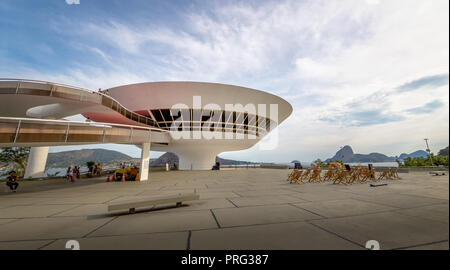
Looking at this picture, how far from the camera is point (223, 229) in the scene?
10.5ft

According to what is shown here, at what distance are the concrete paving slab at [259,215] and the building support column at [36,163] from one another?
24.9m

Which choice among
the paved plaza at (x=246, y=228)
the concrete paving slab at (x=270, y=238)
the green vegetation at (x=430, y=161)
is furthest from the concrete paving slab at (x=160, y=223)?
the green vegetation at (x=430, y=161)

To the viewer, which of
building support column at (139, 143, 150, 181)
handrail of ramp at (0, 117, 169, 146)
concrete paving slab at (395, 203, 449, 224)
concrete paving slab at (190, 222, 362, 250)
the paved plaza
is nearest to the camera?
concrete paving slab at (190, 222, 362, 250)

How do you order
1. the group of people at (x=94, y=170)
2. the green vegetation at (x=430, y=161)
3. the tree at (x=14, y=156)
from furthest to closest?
1. the green vegetation at (x=430, y=161)
2. the tree at (x=14, y=156)
3. the group of people at (x=94, y=170)

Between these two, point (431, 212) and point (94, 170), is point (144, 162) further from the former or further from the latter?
point (431, 212)

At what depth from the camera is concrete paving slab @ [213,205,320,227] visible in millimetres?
3634

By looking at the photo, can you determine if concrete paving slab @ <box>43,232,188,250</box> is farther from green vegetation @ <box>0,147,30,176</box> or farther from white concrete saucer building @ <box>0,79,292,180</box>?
green vegetation @ <box>0,147,30,176</box>

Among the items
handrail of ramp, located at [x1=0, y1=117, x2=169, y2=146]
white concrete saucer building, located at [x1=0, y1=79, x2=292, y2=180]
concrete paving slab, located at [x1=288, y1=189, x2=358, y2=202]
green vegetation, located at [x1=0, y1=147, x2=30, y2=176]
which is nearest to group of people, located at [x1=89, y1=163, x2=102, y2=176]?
white concrete saucer building, located at [x1=0, y1=79, x2=292, y2=180]

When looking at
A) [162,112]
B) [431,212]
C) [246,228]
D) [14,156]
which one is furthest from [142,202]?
[14,156]

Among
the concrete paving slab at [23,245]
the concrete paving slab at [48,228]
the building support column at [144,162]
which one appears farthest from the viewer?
the building support column at [144,162]

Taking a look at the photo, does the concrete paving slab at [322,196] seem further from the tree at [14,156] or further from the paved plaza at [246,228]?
the tree at [14,156]

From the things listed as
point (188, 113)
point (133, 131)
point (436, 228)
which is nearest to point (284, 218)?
point (436, 228)

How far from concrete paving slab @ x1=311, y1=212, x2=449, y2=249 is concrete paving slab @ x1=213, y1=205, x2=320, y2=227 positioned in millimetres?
538

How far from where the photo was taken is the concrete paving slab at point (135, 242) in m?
2.54
